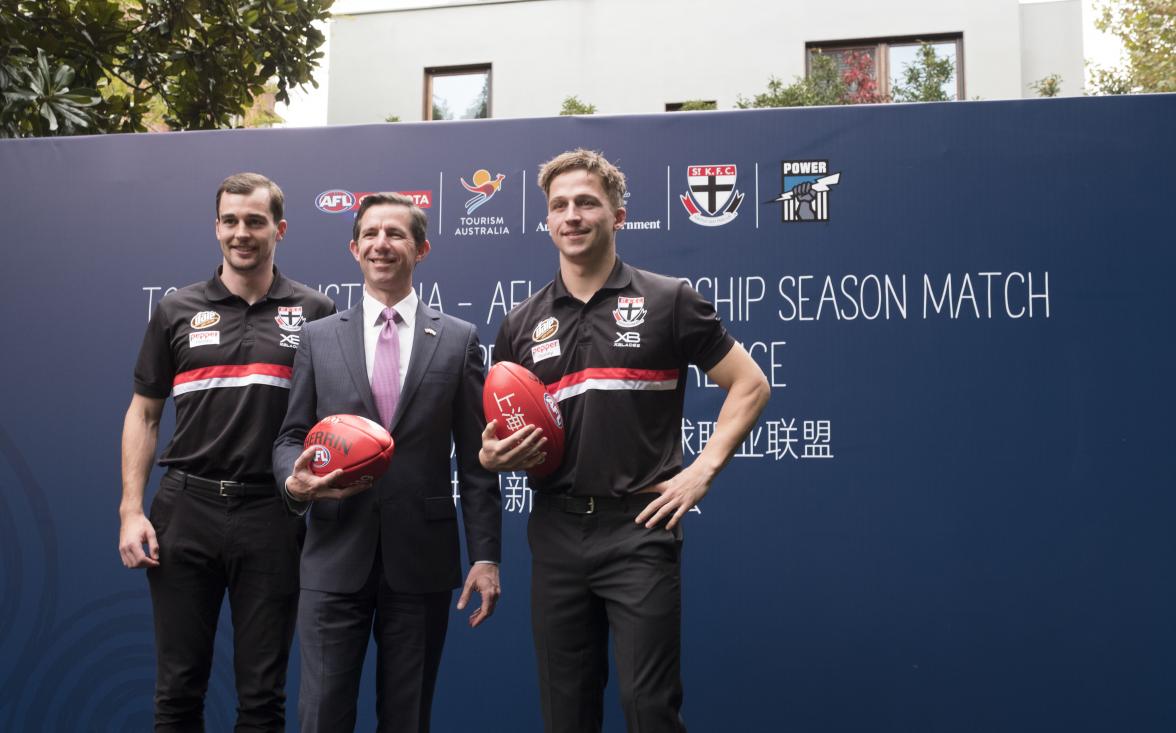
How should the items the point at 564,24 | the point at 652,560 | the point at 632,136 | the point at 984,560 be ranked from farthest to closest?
1. the point at 564,24
2. the point at 632,136
3. the point at 984,560
4. the point at 652,560

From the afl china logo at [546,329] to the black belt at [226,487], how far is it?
2.79ft

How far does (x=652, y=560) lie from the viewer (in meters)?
2.12

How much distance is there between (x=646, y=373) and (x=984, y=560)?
1571 millimetres

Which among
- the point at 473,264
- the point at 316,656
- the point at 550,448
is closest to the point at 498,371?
the point at 550,448

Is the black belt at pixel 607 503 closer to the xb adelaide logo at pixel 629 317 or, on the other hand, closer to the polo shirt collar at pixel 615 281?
the xb adelaide logo at pixel 629 317

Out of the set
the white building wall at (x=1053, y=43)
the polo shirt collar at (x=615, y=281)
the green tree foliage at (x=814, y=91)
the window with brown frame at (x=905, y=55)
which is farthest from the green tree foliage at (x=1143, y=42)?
the polo shirt collar at (x=615, y=281)

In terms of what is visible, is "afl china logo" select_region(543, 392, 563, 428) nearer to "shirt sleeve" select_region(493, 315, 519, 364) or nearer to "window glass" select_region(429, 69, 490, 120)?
"shirt sleeve" select_region(493, 315, 519, 364)

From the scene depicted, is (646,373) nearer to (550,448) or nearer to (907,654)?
(550,448)

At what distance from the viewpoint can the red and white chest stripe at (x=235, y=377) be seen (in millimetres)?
2520

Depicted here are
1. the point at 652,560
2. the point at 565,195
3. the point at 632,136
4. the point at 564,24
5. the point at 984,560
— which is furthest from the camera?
the point at 564,24

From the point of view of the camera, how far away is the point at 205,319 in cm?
258

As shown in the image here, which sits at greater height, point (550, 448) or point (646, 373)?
point (646, 373)

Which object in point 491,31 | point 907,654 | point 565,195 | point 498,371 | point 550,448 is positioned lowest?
point 907,654

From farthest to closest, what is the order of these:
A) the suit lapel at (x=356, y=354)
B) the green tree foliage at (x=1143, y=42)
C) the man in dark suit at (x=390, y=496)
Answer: the green tree foliage at (x=1143, y=42), the suit lapel at (x=356, y=354), the man in dark suit at (x=390, y=496)
